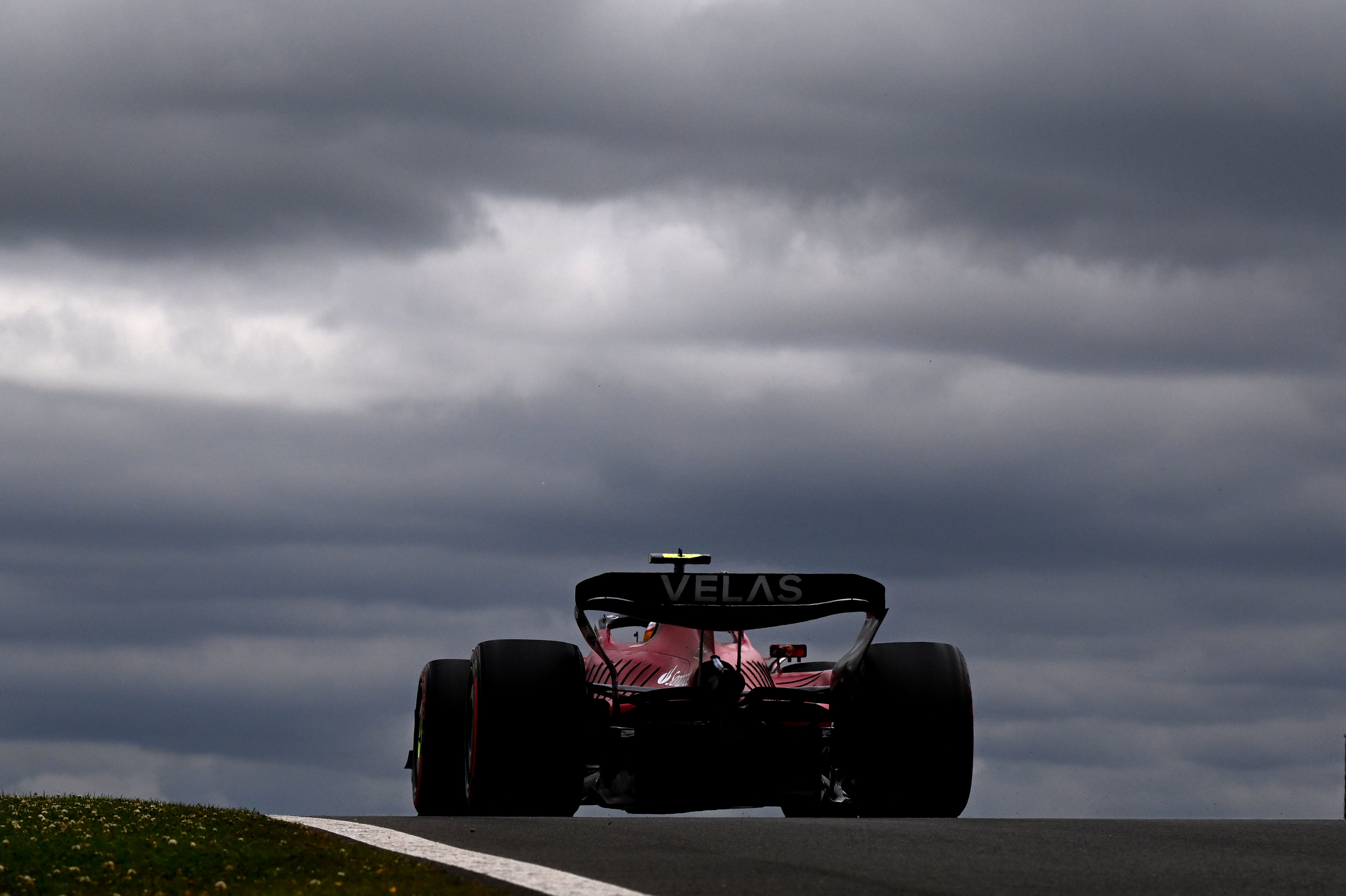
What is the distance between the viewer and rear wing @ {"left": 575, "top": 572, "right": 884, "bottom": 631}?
47.6ft

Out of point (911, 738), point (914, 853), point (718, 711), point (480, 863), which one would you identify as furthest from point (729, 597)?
point (480, 863)

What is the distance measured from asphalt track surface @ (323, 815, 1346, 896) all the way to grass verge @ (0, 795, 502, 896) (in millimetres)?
648

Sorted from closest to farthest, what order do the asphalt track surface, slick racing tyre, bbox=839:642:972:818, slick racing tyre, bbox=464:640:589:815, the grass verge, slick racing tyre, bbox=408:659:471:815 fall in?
the asphalt track surface, the grass verge, slick racing tyre, bbox=464:640:589:815, slick racing tyre, bbox=839:642:972:818, slick racing tyre, bbox=408:659:471:815

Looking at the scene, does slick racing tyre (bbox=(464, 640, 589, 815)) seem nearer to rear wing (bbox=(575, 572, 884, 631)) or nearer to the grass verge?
rear wing (bbox=(575, 572, 884, 631))

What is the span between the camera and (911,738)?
1461 centimetres

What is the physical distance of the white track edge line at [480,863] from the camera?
8.22 metres

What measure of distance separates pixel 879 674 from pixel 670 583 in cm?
185

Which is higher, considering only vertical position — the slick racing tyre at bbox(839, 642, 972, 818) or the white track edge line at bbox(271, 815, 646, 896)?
the slick racing tyre at bbox(839, 642, 972, 818)

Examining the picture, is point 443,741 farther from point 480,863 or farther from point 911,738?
point 480,863

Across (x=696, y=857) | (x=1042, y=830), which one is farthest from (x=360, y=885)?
(x=1042, y=830)

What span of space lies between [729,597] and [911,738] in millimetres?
1806

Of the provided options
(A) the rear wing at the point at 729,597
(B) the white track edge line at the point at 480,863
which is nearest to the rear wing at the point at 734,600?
(A) the rear wing at the point at 729,597

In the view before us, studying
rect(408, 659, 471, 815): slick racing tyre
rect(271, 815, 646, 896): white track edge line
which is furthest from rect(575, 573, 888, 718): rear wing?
rect(271, 815, 646, 896): white track edge line

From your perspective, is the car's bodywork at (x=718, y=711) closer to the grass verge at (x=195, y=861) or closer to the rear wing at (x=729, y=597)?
the rear wing at (x=729, y=597)
